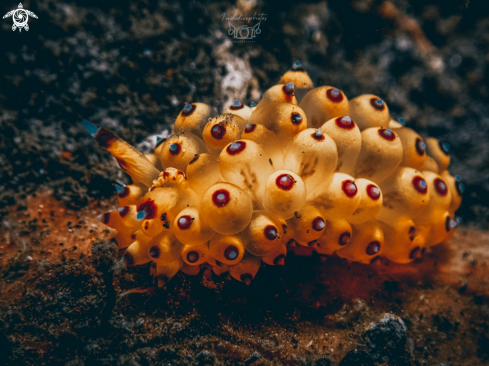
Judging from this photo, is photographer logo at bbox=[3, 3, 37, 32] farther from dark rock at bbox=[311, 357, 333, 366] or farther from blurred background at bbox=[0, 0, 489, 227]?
dark rock at bbox=[311, 357, 333, 366]

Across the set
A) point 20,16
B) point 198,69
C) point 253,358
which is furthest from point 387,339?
point 20,16

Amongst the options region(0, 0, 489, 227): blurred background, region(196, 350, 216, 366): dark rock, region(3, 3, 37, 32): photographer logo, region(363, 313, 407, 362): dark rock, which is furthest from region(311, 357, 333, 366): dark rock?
region(3, 3, 37, 32): photographer logo

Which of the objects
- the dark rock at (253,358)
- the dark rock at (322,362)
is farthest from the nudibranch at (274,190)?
the dark rock at (322,362)

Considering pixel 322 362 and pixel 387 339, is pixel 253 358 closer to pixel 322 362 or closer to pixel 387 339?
pixel 322 362

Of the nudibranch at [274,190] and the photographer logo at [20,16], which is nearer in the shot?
the nudibranch at [274,190]

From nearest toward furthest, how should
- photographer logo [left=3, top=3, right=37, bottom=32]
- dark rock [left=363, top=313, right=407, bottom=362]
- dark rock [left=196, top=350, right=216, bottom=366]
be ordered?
dark rock [left=196, top=350, right=216, bottom=366] < dark rock [left=363, top=313, right=407, bottom=362] < photographer logo [left=3, top=3, right=37, bottom=32]

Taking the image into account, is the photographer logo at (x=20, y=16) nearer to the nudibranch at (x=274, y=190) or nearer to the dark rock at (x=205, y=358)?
the nudibranch at (x=274, y=190)
